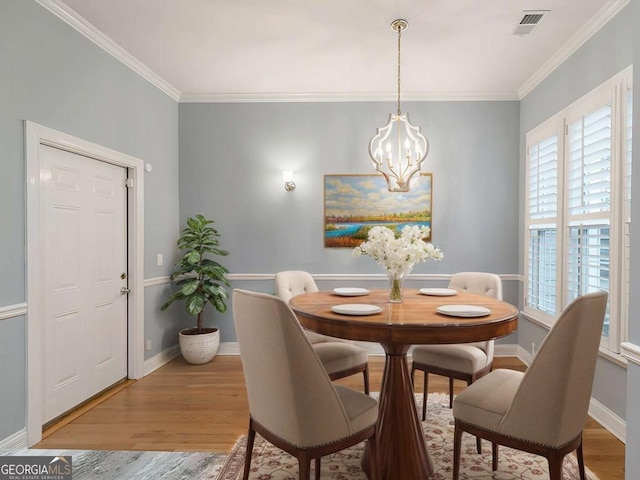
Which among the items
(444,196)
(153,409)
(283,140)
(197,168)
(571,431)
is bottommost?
(153,409)

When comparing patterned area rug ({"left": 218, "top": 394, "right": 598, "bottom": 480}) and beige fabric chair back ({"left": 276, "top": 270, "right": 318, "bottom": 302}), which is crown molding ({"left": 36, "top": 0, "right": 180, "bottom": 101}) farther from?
patterned area rug ({"left": 218, "top": 394, "right": 598, "bottom": 480})

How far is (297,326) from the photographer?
1523 mm

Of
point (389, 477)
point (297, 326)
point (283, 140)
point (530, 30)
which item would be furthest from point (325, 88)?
point (389, 477)

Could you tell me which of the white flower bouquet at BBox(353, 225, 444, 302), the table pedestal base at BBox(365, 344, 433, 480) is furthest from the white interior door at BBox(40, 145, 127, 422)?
the table pedestal base at BBox(365, 344, 433, 480)

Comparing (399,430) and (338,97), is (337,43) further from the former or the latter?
(399,430)

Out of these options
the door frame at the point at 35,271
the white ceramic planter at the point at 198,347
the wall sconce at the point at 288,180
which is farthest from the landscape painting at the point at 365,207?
the door frame at the point at 35,271

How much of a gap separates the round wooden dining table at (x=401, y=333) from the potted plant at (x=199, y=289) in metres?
1.80

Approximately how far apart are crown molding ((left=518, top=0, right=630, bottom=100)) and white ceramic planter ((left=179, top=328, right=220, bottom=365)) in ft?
13.3

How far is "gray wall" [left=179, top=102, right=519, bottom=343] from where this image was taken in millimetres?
4215

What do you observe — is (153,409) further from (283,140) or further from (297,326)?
(283,140)

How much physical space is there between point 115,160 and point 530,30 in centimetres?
343

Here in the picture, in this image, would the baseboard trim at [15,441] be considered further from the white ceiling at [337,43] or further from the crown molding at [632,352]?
the crown molding at [632,352]

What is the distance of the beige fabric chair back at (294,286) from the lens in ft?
9.50

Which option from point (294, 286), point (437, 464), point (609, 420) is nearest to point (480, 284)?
point (609, 420)
